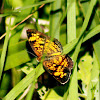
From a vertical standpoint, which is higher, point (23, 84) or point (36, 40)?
point (36, 40)

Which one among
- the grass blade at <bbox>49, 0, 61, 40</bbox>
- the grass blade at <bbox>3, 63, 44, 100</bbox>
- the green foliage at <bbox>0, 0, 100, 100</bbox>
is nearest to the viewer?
the grass blade at <bbox>3, 63, 44, 100</bbox>

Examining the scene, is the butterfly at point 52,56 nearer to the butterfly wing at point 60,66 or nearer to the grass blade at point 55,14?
the butterfly wing at point 60,66

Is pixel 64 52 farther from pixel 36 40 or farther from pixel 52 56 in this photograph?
pixel 36 40

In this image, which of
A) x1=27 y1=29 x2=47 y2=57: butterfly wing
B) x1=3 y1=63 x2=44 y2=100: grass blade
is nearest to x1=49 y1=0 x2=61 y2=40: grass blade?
x1=27 y1=29 x2=47 y2=57: butterfly wing

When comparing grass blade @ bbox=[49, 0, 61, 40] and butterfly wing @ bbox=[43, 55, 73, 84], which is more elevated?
grass blade @ bbox=[49, 0, 61, 40]

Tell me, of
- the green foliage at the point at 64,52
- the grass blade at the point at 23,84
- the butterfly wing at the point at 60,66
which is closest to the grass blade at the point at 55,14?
the green foliage at the point at 64,52

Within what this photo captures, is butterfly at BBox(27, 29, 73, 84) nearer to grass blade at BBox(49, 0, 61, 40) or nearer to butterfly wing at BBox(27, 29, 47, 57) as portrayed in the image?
butterfly wing at BBox(27, 29, 47, 57)

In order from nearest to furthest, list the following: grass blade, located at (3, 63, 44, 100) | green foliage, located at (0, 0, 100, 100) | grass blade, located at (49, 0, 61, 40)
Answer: grass blade, located at (3, 63, 44, 100) → green foliage, located at (0, 0, 100, 100) → grass blade, located at (49, 0, 61, 40)

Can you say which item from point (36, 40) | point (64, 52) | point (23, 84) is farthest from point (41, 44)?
point (23, 84)
